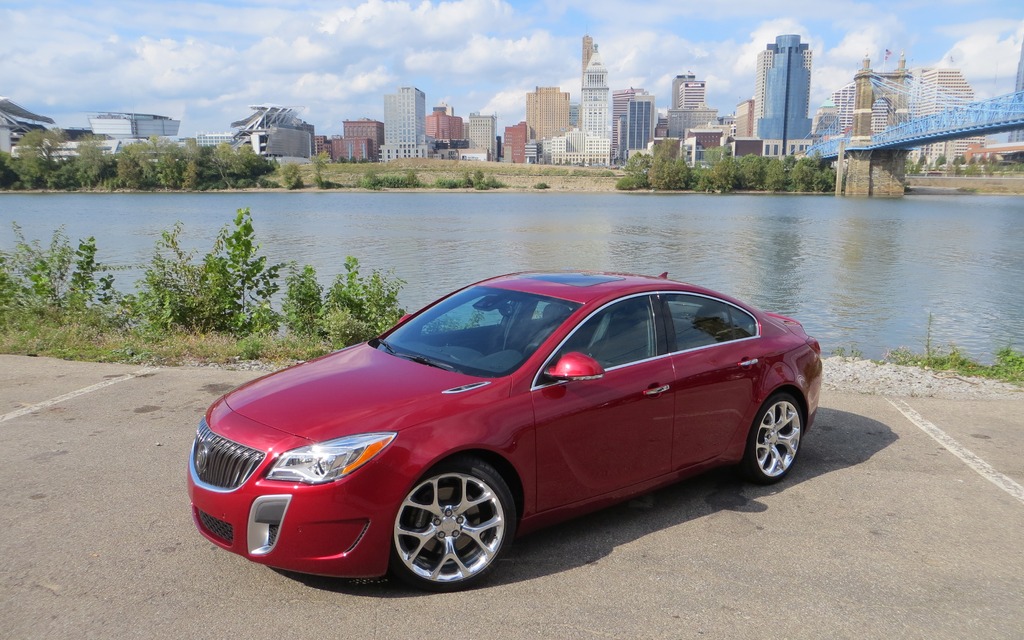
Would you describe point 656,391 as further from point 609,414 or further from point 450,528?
point 450,528

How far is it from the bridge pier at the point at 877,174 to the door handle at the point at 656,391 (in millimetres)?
116654

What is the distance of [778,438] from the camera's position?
550cm

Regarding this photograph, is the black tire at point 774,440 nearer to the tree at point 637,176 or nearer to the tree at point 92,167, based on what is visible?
the tree at point 92,167

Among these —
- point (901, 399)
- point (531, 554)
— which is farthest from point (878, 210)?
point (531, 554)

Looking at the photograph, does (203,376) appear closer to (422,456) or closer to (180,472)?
(180,472)

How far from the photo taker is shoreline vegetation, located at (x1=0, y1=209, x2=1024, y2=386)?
9.96 metres

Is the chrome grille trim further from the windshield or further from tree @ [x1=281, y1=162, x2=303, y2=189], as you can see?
tree @ [x1=281, y1=162, x2=303, y2=189]

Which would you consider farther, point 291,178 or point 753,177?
point 753,177


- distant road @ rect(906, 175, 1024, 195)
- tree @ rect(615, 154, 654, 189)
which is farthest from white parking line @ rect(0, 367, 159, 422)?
distant road @ rect(906, 175, 1024, 195)

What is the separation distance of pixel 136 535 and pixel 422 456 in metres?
1.93

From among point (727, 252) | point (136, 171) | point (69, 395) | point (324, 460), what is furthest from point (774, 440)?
point (136, 171)

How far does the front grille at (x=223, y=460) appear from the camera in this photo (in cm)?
367

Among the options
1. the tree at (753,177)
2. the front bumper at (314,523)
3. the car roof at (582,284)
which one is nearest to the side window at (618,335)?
the car roof at (582,284)

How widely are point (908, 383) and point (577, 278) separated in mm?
5221
